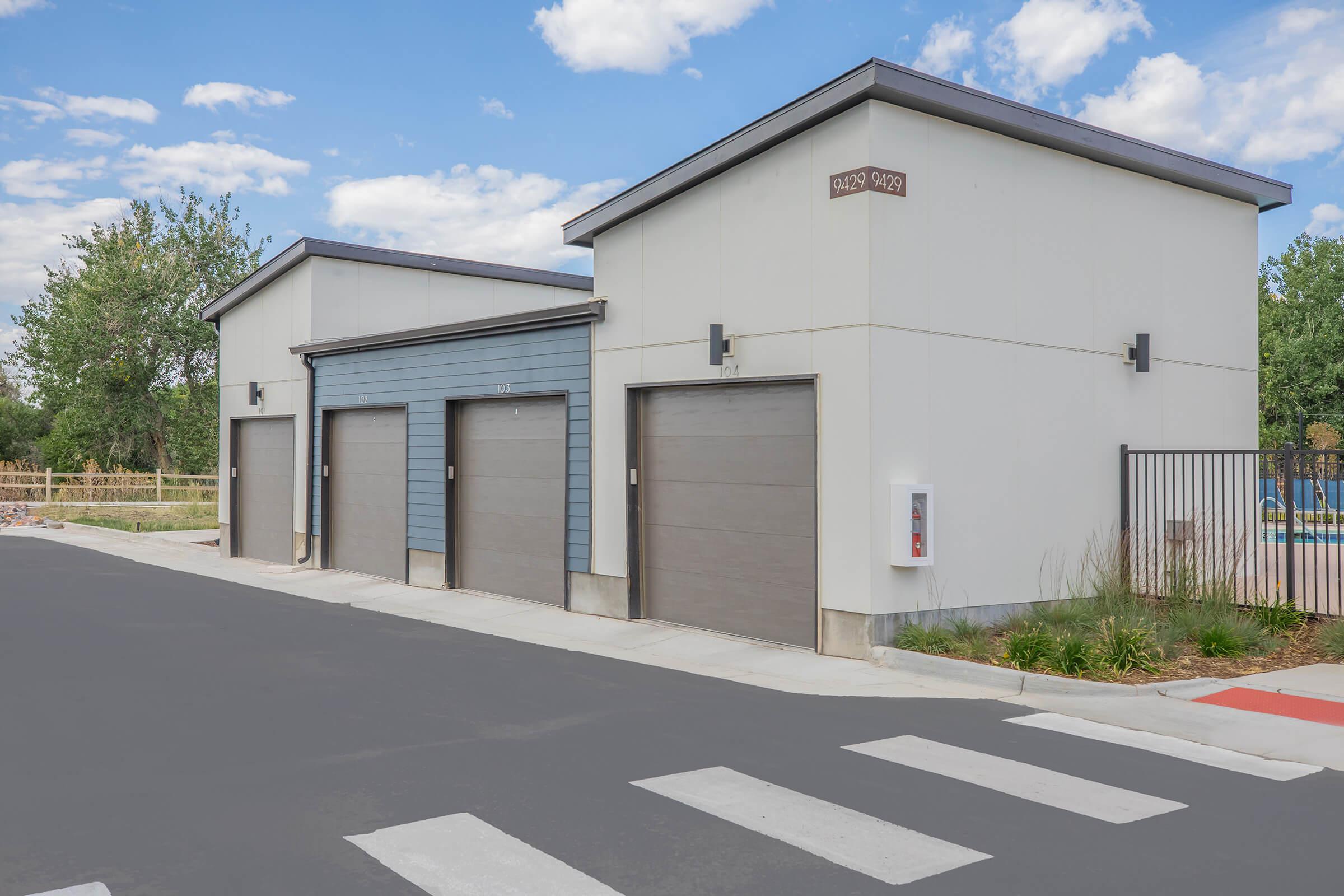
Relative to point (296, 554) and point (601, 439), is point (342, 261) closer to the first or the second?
point (296, 554)

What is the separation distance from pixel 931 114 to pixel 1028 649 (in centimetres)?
527

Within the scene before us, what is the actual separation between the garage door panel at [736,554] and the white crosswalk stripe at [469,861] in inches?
235

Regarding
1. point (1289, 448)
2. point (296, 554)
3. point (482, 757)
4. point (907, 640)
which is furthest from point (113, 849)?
point (296, 554)

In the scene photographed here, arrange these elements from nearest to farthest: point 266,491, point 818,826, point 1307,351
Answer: point 818,826
point 266,491
point 1307,351

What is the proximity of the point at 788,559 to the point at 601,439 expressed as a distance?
3254mm

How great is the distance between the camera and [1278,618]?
10.8m

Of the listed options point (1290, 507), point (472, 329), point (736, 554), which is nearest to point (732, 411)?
point (736, 554)

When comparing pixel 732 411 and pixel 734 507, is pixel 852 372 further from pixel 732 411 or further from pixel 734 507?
pixel 734 507

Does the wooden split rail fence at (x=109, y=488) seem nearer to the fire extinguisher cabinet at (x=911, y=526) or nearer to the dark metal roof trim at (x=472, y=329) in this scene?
the dark metal roof trim at (x=472, y=329)

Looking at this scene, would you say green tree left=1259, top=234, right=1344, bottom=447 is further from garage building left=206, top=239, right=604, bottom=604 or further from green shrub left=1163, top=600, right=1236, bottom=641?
green shrub left=1163, top=600, right=1236, bottom=641

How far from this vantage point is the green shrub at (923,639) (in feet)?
32.4

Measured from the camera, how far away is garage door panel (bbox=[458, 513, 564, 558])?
14.1 metres

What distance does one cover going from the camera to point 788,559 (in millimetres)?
10992

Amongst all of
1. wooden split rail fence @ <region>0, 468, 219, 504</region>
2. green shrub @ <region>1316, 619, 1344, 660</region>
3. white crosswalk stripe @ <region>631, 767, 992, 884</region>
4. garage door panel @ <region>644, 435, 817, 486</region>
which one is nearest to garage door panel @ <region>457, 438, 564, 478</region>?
garage door panel @ <region>644, 435, 817, 486</region>
